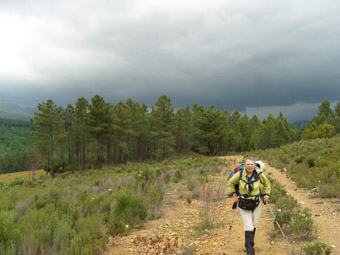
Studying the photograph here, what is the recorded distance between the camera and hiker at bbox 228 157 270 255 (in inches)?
150

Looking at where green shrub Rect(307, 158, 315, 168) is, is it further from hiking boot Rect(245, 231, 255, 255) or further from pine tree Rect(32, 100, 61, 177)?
pine tree Rect(32, 100, 61, 177)

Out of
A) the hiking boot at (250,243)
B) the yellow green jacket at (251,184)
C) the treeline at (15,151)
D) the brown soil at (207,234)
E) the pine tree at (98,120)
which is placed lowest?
the treeline at (15,151)

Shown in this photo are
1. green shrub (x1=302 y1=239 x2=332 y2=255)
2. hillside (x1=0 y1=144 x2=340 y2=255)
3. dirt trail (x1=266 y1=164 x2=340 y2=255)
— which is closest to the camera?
green shrub (x1=302 y1=239 x2=332 y2=255)

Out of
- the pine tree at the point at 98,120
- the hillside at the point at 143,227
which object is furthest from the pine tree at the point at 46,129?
the hillside at the point at 143,227

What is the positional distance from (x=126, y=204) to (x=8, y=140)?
561ft

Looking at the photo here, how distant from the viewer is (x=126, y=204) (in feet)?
20.5

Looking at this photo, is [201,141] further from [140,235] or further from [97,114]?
[140,235]

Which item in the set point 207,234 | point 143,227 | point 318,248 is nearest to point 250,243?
point 318,248

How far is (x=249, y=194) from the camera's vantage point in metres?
3.84

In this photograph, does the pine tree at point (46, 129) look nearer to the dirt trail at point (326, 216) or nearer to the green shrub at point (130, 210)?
the green shrub at point (130, 210)

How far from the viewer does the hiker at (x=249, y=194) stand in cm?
381

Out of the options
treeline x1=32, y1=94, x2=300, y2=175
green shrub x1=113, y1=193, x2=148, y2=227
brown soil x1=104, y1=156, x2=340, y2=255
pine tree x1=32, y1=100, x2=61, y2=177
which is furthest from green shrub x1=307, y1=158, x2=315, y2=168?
pine tree x1=32, y1=100, x2=61, y2=177

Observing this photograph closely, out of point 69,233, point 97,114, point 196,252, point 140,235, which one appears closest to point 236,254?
point 196,252

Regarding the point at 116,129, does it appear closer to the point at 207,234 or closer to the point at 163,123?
the point at 163,123
